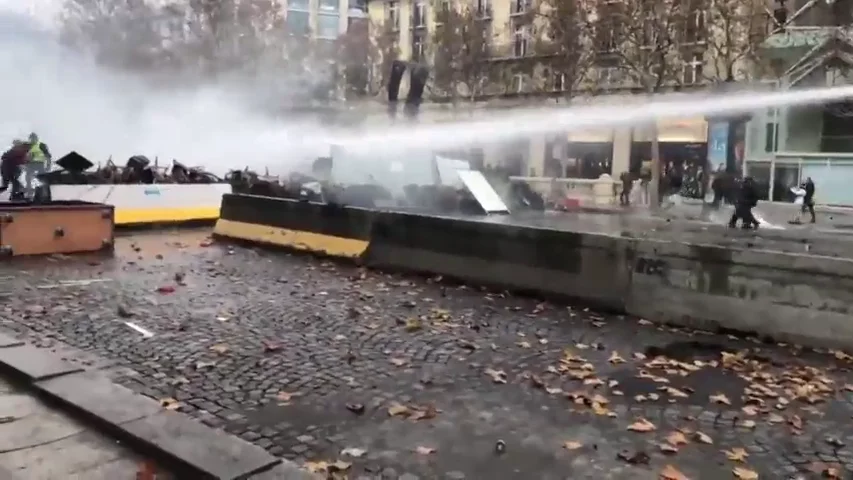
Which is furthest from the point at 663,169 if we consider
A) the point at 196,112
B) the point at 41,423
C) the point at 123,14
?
the point at 41,423

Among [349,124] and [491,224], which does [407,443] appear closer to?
[491,224]

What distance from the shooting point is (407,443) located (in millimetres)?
5148

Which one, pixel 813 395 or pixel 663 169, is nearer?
pixel 813 395

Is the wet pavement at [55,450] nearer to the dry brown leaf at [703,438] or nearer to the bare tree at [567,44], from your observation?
the dry brown leaf at [703,438]

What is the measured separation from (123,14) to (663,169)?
3222 centimetres

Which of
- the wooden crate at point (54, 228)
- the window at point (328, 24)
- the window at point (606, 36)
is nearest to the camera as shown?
the wooden crate at point (54, 228)

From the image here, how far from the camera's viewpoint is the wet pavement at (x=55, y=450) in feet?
14.7

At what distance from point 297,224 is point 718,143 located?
29.2m

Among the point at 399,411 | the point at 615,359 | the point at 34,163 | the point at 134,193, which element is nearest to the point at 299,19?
the point at 34,163

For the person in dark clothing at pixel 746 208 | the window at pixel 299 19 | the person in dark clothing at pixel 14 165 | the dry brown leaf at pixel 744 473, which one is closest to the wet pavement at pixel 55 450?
the dry brown leaf at pixel 744 473

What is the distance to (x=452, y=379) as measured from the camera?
6.63 m

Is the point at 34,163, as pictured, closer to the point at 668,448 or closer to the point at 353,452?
the point at 353,452

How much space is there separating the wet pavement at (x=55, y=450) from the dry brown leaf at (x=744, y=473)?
3474 millimetres

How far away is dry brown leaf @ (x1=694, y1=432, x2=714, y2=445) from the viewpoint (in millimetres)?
5242
